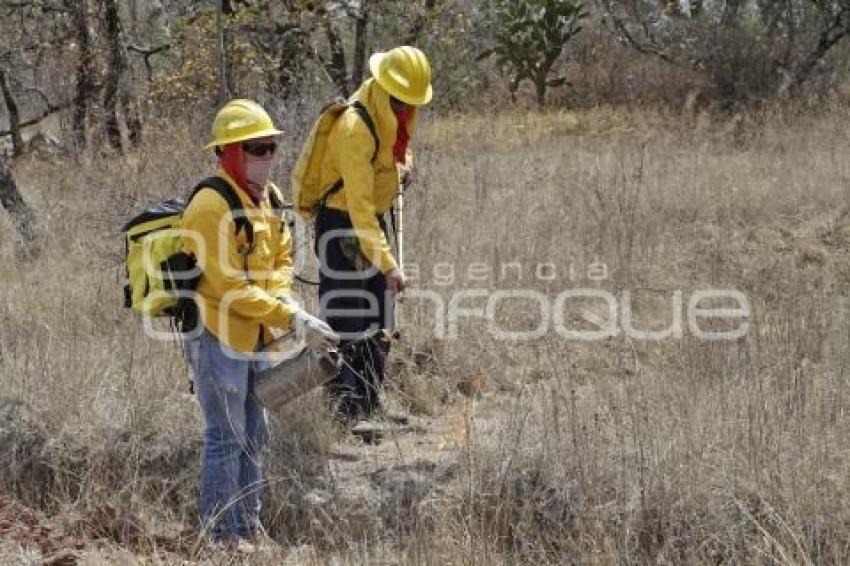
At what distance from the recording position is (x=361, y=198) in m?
3.84

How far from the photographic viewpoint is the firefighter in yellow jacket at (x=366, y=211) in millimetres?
3844

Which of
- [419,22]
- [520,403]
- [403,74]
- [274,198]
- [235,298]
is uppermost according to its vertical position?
[419,22]

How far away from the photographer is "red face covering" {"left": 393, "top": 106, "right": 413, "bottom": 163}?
3.96 metres

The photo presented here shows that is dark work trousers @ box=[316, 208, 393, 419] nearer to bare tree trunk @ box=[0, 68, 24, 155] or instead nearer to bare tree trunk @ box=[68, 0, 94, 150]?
bare tree trunk @ box=[68, 0, 94, 150]

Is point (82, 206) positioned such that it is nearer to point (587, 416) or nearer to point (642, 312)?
point (642, 312)

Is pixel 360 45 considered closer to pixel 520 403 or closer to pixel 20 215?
pixel 20 215

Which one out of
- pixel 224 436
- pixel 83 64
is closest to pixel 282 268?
pixel 224 436

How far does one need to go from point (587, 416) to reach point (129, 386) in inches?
75.0

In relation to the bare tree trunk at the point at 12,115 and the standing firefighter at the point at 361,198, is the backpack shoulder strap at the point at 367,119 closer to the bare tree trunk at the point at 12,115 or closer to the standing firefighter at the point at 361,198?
the standing firefighter at the point at 361,198

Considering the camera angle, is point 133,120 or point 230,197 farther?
point 133,120

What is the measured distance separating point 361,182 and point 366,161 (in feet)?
0.28

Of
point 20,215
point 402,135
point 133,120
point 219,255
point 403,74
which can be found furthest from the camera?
point 133,120

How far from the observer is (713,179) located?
8031 millimetres

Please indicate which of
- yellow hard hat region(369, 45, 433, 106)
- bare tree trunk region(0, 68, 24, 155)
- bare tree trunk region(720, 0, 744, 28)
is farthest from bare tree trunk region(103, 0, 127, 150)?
bare tree trunk region(720, 0, 744, 28)
